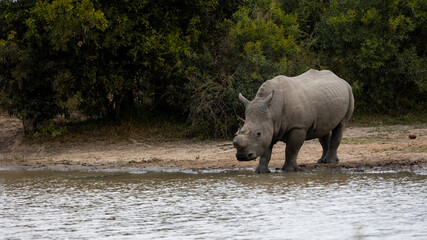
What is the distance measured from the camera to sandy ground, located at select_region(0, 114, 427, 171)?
13.8 metres

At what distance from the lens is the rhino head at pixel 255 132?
11.8m

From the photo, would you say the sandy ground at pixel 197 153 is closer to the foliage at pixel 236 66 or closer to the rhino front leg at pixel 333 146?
the rhino front leg at pixel 333 146

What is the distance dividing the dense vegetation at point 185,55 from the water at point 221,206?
618cm

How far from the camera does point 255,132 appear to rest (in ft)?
39.3

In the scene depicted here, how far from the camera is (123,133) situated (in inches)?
798

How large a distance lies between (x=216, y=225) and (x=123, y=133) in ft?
39.9

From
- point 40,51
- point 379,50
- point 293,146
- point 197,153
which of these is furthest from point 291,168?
point 379,50

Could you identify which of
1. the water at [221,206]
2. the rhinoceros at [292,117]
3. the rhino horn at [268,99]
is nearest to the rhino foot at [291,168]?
the rhinoceros at [292,117]

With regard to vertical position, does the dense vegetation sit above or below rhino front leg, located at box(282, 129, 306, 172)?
above

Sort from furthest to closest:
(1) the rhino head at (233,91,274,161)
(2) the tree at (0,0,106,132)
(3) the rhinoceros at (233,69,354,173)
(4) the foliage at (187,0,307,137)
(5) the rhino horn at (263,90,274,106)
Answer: (4) the foliage at (187,0,307,137) → (2) the tree at (0,0,106,132) → (5) the rhino horn at (263,90,274,106) → (3) the rhinoceros at (233,69,354,173) → (1) the rhino head at (233,91,274,161)

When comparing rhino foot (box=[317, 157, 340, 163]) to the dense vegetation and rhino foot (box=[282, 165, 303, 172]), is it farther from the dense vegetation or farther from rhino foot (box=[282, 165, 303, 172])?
the dense vegetation

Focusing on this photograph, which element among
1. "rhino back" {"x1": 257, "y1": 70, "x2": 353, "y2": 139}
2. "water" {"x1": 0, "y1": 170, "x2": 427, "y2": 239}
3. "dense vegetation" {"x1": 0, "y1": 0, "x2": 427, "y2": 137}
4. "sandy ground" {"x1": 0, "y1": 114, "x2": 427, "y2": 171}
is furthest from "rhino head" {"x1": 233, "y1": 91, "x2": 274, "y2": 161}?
"dense vegetation" {"x1": 0, "y1": 0, "x2": 427, "y2": 137}

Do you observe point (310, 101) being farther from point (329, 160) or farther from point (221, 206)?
point (221, 206)

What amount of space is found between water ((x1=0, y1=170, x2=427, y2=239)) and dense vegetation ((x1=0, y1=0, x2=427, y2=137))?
618cm
